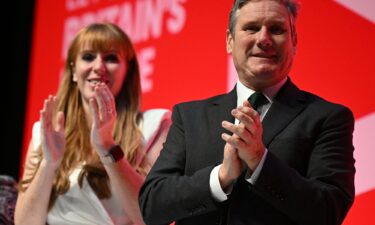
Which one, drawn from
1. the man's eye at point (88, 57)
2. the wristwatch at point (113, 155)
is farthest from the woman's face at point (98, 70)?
the wristwatch at point (113, 155)

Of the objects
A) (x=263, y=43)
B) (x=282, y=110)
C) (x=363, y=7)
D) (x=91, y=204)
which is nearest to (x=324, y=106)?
(x=282, y=110)

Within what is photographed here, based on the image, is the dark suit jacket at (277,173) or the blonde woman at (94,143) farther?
the blonde woman at (94,143)

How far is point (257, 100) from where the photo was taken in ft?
6.46

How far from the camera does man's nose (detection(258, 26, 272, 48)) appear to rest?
6.35ft

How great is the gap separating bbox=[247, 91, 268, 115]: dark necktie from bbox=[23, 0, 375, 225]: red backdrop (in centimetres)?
74

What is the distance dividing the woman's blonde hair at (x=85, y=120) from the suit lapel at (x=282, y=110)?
107 cm

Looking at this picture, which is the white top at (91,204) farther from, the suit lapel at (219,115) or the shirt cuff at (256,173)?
the shirt cuff at (256,173)

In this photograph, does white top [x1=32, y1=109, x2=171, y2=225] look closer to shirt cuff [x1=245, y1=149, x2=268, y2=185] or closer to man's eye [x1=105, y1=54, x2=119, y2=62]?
man's eye [x1=105, y1=54, x2=119, y2=62]

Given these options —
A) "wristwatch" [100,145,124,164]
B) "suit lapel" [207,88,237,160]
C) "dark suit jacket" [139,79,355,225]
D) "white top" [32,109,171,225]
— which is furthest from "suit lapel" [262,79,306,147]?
"white top" [32,109,171,225]

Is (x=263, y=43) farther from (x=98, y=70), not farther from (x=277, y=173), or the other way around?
(x=98, y=70)

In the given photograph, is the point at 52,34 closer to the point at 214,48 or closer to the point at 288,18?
the point at 214,48

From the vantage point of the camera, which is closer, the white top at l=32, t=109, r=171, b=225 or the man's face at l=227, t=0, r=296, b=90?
the man's face at l=227, t=0, r=296, b=90

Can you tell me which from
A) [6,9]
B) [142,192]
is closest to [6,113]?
[6,9]

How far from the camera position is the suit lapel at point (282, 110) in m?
1.88
